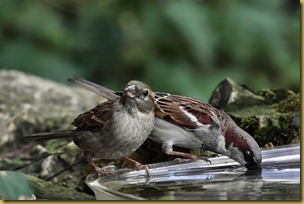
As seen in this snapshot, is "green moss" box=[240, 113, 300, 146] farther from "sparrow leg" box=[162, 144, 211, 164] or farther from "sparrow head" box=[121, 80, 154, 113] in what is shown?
"sparrow head" box=[121, 80, 154, 113]

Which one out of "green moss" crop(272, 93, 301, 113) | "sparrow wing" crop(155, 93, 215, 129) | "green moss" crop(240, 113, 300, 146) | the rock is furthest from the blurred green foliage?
"sparrow wing" crop(155, 93, 215, 129)

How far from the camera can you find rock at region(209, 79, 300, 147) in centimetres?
526

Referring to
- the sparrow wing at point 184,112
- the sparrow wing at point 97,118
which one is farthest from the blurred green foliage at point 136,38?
the sparrow wing at point 97,118

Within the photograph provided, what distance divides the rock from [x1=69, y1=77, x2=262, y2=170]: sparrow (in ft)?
0.80

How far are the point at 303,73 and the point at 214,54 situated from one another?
370 cm

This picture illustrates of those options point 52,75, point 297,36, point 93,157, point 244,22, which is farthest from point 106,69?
point 93,157

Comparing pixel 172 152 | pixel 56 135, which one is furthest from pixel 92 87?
pixel 172 152

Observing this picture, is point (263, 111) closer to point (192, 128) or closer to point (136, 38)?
point (192, 128)

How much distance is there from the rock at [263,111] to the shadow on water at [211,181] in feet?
1.08

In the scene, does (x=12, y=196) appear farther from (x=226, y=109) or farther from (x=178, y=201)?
(x=226, y=109)

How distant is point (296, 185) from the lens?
4367 mm

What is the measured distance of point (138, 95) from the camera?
458 centimetres

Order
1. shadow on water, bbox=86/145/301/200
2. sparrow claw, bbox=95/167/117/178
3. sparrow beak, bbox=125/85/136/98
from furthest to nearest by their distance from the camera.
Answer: sparrow beak, bbox=125/85/136/98, sparrow claw, bbox=95/167/117/178, shadow on water, bbox=86/145/301/200

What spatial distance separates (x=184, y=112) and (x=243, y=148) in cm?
42
